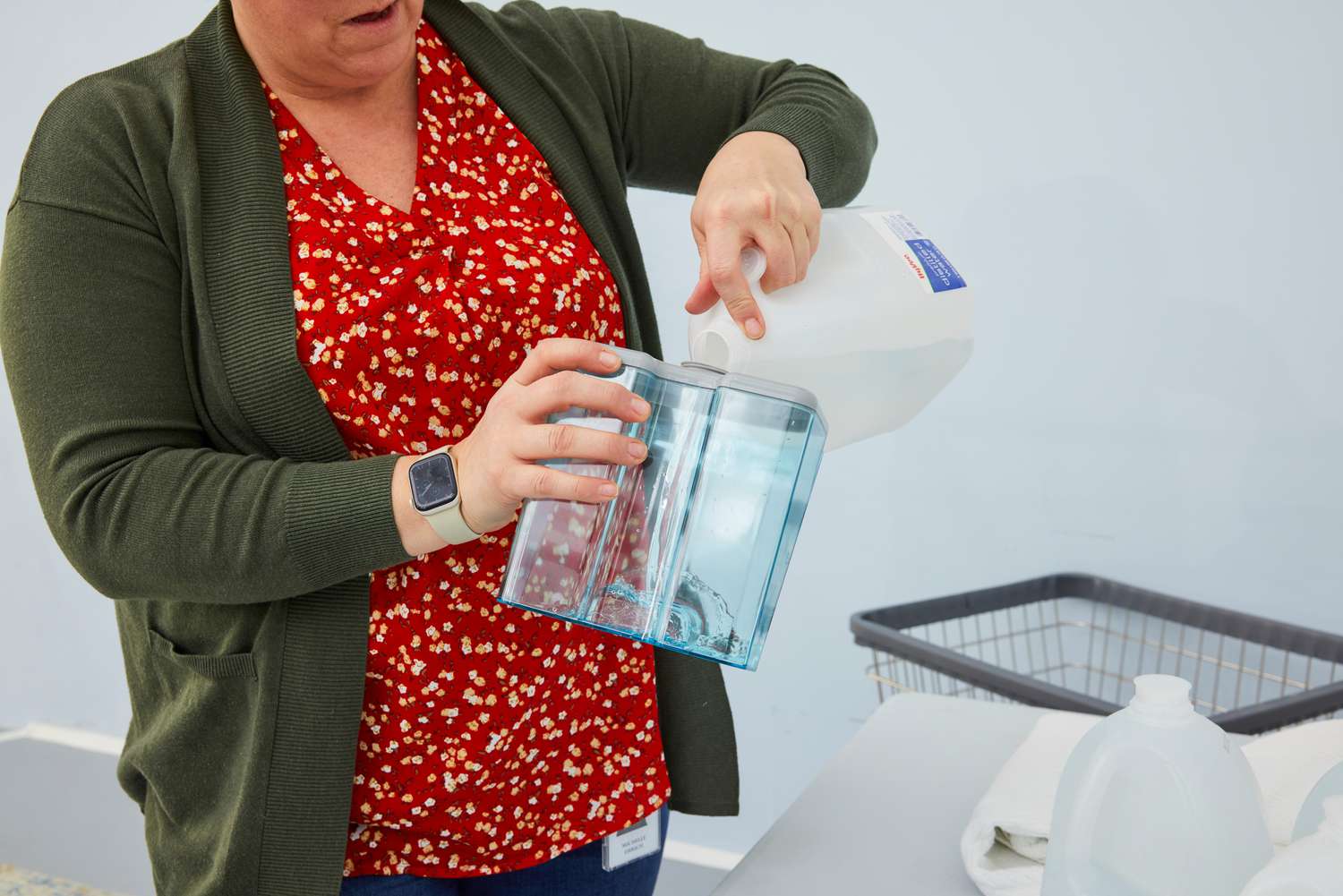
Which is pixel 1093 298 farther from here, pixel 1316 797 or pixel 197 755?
pixel 197 755

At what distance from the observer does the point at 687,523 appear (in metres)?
0.79

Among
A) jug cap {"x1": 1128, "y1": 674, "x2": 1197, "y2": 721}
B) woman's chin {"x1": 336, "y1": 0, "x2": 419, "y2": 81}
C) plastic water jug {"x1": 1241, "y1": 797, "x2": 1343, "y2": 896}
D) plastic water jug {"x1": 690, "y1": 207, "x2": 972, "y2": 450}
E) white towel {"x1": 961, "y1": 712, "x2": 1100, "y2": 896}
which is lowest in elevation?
white towel {"x1": 961, "y1": 712, "x2": 1100, "y2": 896}

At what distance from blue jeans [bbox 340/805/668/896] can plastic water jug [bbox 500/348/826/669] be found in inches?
12.7

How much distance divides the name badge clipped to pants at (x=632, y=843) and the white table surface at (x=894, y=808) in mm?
146

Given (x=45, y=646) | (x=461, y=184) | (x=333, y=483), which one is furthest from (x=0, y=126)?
(x=333, y=483)

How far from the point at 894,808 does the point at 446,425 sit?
1.63 feet

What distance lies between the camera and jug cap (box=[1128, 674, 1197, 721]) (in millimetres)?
670

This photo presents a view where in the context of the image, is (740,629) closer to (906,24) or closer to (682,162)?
(682,162)

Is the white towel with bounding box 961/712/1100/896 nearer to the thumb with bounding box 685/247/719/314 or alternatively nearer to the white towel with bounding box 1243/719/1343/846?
the white towel with bounding box 1243/719/1343/846

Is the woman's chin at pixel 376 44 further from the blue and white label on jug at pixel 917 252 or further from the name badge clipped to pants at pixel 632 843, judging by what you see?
the name badge clipped to pants at pixel 632 843

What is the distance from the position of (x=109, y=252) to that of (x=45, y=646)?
8.22ft

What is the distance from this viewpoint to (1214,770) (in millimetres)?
660

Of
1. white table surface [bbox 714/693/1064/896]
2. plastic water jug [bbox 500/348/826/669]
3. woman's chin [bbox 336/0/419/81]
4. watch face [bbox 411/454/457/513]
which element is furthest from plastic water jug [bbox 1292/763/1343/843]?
woman's chin [bbox 336/0/419/81]

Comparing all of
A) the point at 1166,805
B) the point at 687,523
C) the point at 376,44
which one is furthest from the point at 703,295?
the point at 1166,805
